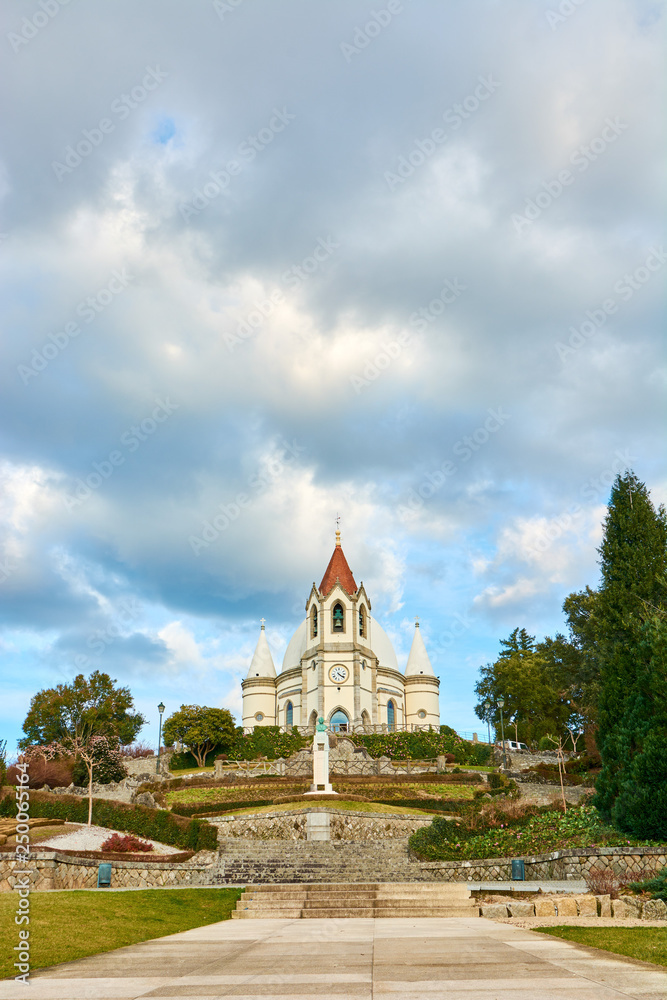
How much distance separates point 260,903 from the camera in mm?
15555

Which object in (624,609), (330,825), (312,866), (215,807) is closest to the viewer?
(312,866)

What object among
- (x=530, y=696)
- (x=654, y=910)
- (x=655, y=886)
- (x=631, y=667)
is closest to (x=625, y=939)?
(x=654, y=910)

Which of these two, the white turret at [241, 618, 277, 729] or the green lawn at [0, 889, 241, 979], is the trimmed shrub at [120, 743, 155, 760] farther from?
the green lawn at [0, 889, 241, 979]

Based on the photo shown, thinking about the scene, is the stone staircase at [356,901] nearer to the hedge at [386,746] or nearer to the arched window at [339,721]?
the hedge at [386,746]

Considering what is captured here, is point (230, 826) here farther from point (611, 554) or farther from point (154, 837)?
point (611, 554)

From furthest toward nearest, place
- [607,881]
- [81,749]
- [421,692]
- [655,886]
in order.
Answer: [421,692] < [81,749] < [607,881] < [655,886]

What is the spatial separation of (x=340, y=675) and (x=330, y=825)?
35624mm

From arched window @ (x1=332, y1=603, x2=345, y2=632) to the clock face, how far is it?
3.85 metres

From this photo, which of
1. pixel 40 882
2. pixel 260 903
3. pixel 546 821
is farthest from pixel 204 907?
pixel 546 821

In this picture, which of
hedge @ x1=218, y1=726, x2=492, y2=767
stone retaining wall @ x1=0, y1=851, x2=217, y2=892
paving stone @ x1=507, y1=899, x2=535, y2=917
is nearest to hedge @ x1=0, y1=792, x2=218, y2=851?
stone retaining wall @ x1=0, y1=851, x2=217, y2=892

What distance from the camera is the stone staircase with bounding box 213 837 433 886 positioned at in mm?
21306

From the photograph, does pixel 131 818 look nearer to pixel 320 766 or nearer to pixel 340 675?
pixel 320 766

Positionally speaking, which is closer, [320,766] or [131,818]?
[131,818]

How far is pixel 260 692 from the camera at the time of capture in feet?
231
